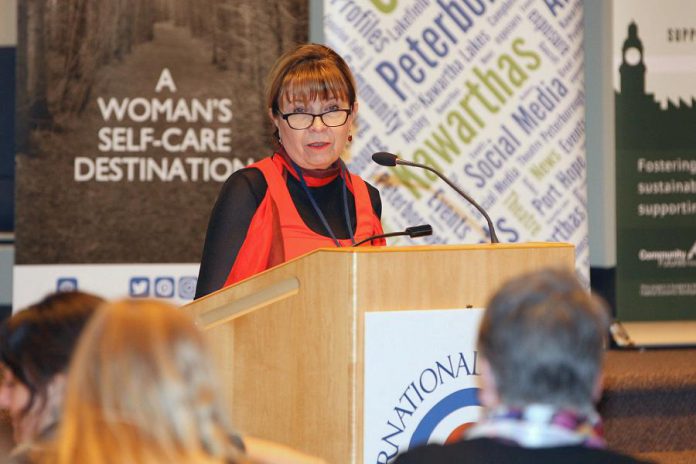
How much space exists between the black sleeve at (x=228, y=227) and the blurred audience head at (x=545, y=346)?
159 cm

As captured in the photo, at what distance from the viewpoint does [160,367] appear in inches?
57.9

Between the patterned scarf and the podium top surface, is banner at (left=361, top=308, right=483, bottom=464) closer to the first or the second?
the podium top surface

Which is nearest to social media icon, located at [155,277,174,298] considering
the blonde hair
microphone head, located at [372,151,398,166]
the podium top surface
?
microphone head, located at [372,151,398,166]

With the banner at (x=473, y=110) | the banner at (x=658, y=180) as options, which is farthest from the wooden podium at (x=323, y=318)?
the banner at (x=658, y=180)

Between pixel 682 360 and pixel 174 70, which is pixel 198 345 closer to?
pixel 174 70

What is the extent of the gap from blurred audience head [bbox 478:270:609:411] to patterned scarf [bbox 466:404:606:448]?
0.01m

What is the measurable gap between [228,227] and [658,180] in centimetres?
356

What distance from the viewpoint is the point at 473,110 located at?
5.47 metres

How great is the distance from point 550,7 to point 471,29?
42 cm

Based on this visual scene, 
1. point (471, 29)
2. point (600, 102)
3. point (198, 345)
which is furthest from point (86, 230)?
point (198, 345)

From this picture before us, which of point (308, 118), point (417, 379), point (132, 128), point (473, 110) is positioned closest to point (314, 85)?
point (308, 118)

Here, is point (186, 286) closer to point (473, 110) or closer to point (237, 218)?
point (473, 110)

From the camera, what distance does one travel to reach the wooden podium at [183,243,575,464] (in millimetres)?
2402

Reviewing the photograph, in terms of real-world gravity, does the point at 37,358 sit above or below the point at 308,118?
below
